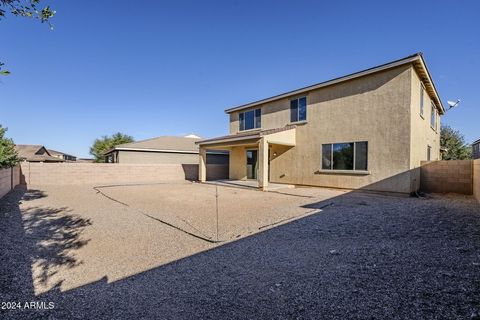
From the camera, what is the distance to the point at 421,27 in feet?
37.6

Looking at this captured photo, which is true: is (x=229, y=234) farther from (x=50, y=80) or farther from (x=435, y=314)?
(x=50, y=80)

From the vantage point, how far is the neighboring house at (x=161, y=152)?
22391mm

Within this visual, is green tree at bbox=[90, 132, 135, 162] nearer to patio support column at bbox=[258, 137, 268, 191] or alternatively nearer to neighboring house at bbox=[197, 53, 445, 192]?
neighboring house at bbox=[197, 53, 445, 192]

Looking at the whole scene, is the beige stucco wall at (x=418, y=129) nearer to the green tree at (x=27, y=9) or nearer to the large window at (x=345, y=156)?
the large window at (x=345, y=156)

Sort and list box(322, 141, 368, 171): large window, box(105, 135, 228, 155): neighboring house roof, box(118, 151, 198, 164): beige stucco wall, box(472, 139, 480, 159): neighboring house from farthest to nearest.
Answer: box(472, 139, 480, 159): neighboring house
box(105, 135, 228, 155): neighboring house roof
box(118, 151, 198, 164): beige stucco wall
box(322, 141, 368, 171): large window

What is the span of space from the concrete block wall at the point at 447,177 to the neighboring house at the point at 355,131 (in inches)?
33.5

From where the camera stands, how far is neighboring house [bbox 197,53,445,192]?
10977 millimetres

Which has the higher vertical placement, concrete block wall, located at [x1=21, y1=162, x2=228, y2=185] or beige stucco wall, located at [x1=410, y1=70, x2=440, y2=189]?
beige stucco wall, located at [x1=410, y1=70, x2=440, y2=189]

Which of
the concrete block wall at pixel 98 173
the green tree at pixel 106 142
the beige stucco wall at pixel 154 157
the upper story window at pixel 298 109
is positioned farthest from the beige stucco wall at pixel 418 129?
the green tree at pixel 106 142

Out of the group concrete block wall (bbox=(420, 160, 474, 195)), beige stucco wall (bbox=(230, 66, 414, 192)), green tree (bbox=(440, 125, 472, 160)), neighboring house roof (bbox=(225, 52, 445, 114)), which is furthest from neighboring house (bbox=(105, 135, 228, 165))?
green tree (bbox=(440, 125, 472, 160))

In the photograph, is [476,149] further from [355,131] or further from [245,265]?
[245,265]

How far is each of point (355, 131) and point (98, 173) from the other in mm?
17917

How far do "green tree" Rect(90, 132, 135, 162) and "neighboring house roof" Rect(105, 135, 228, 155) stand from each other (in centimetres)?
1743

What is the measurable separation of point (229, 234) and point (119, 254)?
7.57ft
